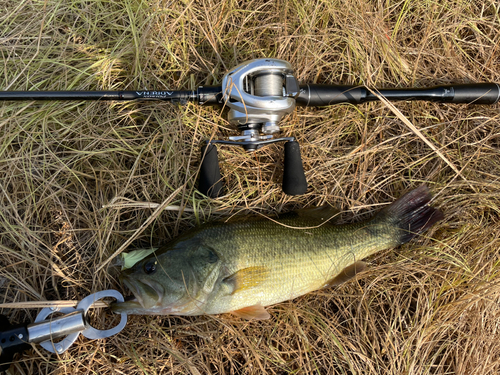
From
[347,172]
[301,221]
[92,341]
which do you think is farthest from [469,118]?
[92,341]

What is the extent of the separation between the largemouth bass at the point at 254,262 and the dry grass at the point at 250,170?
0.88 feet

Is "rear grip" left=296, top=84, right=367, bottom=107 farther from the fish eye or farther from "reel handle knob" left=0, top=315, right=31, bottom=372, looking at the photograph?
"reel handle knob" left=0, top=315, right=31, bottom=372

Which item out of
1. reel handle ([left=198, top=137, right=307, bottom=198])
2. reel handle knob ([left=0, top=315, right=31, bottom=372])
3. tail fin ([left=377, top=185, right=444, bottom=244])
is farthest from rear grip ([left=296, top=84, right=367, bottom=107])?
reel handle knob ([left=0, top=315, right=31, bottom=372])

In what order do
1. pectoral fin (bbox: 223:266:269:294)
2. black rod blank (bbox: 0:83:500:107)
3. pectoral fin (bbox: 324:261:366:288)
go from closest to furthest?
pectoral fin (bbox: 223:266:269:294), black rod blank (bbox: 0:83:500:107), pectoral fin (bbox: 324:261:366:288)

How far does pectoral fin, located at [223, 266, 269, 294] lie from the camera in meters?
2.23

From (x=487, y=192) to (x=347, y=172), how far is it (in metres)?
1.22

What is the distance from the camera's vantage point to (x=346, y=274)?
2520mm

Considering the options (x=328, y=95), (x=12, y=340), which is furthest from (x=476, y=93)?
(x=12, y=340)

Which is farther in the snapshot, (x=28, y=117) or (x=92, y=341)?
(x=28, y=117)

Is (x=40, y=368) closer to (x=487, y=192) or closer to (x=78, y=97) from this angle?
(x=78, y=97)

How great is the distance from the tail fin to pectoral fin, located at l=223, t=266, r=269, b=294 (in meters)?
1.11

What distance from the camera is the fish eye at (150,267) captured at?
2172mm

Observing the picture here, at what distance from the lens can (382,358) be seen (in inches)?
106

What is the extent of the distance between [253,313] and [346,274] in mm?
782
